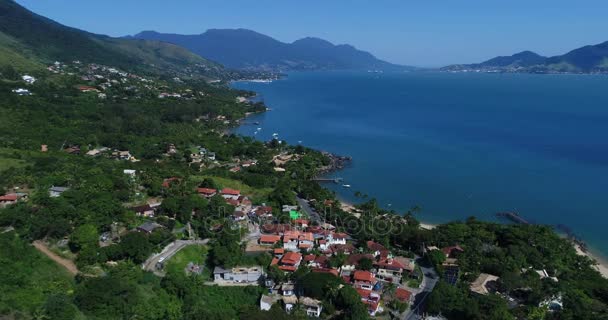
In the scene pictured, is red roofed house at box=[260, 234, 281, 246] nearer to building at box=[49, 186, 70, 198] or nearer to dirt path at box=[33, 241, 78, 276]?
dirt path at box=[33, 241, 78, 276]

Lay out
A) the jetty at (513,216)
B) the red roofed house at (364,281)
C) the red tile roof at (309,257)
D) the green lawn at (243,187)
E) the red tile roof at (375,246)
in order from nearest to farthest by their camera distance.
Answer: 1. the red roofed house at (364,281)
2. the red tile roof at (309,257)
3. the red tile roof at (375,246)
4. the green lawn at (243,187)
5. the jetty at (513,216)

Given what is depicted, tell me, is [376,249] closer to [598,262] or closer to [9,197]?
[598,262]

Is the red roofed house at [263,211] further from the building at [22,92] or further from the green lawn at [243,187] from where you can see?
the building at [22,92]

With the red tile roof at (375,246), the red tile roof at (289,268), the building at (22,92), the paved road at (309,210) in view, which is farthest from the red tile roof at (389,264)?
the building at (22,92)

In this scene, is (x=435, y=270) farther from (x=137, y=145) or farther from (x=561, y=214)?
(x=137, y=145)

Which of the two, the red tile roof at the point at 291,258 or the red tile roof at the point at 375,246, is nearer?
the red tile roof at the point at 291,258

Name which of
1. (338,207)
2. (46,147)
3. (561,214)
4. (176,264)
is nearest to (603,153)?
(561,214)
